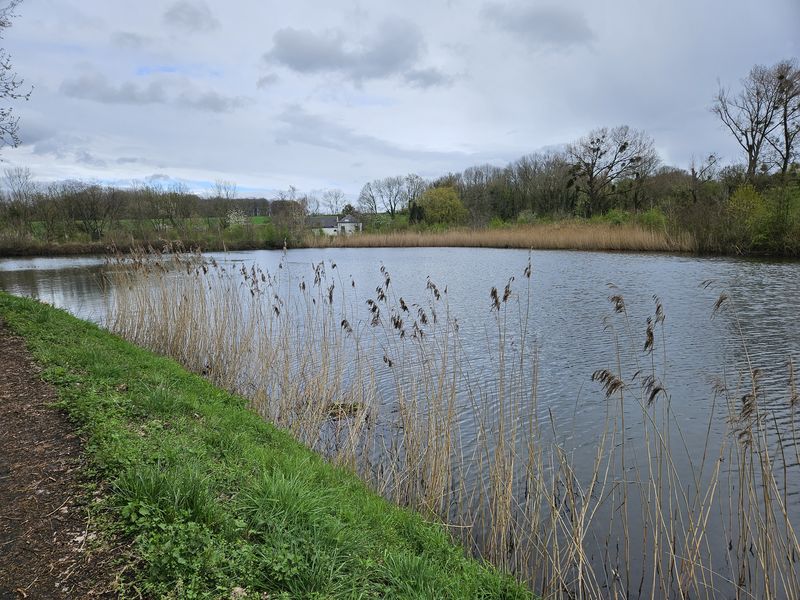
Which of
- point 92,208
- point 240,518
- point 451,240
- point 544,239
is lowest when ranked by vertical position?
point 240,518

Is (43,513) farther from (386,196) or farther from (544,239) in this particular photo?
(386,196)

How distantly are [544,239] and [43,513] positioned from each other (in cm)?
3096

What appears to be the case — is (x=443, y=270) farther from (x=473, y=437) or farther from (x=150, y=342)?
(x=473, y=437)

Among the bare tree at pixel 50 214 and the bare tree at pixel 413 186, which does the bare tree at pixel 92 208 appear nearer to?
the bare tree at pixel 50 214

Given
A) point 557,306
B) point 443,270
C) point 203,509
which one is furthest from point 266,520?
point 443,270

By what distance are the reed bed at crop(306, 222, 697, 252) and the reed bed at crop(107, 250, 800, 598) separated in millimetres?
12531

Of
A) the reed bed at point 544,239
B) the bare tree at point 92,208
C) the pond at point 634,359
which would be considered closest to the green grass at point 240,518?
the pond at point 634,359

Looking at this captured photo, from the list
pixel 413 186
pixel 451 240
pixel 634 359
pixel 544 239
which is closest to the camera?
pixel 634 359

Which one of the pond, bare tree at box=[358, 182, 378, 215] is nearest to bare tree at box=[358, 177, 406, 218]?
bare tree at box=[358, 182, 378, 215]

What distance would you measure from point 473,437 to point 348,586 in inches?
148

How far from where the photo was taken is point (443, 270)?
72.6 ft

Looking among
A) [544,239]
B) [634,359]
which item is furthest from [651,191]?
[634,359]

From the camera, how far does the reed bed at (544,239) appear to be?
25.7 metres

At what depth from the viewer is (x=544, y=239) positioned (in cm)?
3106
